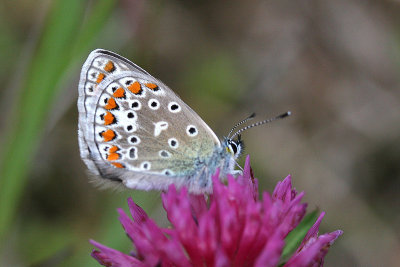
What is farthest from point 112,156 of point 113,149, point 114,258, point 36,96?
point 36,96

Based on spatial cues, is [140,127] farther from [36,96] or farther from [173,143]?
[36,96]

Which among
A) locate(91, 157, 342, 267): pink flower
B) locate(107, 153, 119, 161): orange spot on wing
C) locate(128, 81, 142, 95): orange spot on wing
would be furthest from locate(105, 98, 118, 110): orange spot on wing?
locate(91, 157, 342, 267): pink flower

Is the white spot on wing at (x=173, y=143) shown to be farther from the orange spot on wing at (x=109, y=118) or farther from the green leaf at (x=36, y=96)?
the green leaf at (x=36, y=96)

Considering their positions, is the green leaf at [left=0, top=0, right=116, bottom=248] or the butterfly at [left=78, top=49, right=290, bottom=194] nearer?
the butterfly at [left=78, top=49, right=290, bottom=194]

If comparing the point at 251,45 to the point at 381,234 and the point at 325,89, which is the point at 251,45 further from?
the point at 381,234

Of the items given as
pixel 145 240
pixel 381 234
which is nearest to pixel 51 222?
pixel 145 240

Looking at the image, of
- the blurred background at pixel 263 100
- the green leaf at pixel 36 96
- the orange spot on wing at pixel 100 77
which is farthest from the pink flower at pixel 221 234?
the blurred background at pixel 263 100

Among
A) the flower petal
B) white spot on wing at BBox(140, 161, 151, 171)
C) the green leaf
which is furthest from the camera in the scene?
the green leaf

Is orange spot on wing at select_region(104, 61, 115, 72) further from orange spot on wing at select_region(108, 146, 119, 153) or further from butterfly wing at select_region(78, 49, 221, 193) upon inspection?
orange spot on wing at select_region(108, 146, 119, 153)
